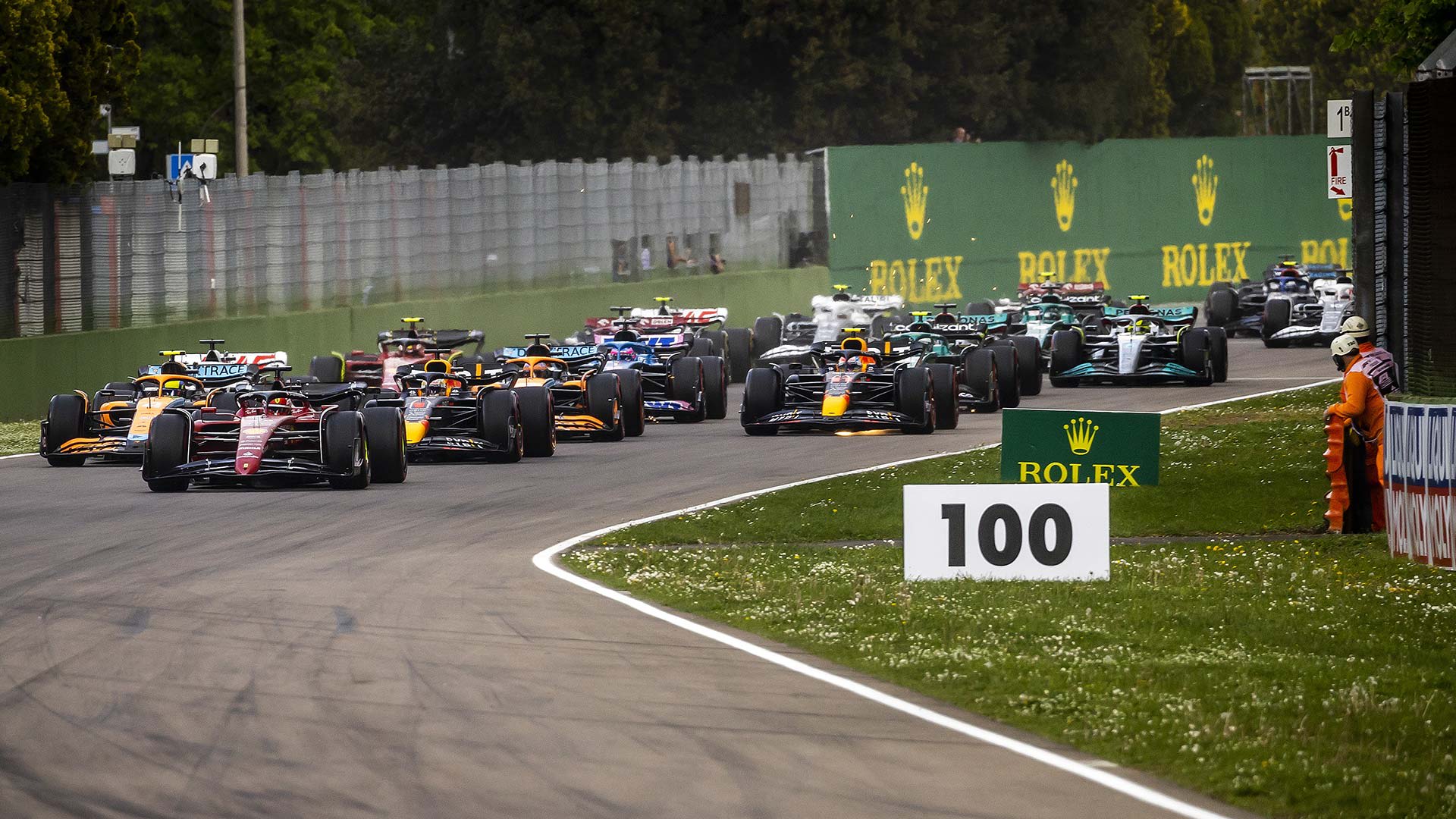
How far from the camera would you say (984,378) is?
2753cm

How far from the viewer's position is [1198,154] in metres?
58.0

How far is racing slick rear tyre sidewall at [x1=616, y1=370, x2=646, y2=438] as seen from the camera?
2536 cm

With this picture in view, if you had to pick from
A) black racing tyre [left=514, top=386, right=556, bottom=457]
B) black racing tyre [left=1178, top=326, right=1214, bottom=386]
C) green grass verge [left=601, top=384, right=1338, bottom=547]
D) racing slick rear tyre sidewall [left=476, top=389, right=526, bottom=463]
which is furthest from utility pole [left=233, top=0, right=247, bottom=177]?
green grass verge [left=601, top=384, right=1338, bottom=547]

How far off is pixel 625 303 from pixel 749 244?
6.68m

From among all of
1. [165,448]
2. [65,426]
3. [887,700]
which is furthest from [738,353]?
[887,700]

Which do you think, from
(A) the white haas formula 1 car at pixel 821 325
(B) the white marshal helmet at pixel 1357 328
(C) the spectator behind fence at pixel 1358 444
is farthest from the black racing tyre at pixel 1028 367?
(B) the white marshal helmet at pixel 1357 328

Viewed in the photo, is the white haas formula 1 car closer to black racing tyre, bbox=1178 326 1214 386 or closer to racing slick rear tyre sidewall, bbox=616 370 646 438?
black racing tyre, bbox=1178 326 1214 386

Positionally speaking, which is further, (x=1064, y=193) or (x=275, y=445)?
(x=1064, y=193)

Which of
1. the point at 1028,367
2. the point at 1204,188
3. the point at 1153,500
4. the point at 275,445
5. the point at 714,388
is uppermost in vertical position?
the point at 1204,188

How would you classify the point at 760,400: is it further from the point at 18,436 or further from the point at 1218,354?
the point at 1218,354

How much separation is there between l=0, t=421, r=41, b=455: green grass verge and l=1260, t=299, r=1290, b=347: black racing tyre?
21.2 metres

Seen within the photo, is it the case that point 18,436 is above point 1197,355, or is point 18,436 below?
below

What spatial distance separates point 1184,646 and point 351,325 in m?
24.6

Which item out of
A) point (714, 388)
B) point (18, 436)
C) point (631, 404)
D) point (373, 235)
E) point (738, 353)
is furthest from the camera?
point (373, 235)
